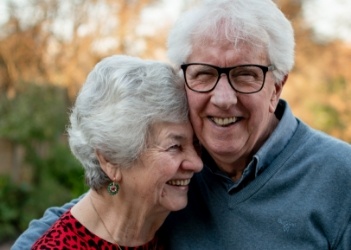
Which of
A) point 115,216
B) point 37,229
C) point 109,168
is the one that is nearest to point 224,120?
point 109,168

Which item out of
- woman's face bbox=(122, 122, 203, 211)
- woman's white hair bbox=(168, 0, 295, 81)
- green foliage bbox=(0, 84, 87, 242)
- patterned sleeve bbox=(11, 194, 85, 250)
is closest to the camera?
woman's white hair bbox=(168, 0, 295, 81)

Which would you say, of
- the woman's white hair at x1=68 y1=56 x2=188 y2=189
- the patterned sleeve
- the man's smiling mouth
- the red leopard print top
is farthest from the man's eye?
the patterned sleeve

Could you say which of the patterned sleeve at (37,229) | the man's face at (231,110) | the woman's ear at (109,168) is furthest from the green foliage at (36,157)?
the man's face at (231,110)

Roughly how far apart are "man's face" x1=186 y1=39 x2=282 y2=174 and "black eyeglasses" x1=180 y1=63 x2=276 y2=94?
0.05 feet

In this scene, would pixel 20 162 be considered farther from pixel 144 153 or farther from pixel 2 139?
pixel 144 153

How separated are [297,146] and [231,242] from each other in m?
0.48

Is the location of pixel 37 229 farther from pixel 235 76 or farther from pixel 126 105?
pixel 235 76

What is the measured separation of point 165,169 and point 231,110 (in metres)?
0.38

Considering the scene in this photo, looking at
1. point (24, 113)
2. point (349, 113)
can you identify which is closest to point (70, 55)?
point (24, 113)

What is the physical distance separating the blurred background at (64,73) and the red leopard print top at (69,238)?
14.0 ft

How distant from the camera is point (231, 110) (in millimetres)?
2090

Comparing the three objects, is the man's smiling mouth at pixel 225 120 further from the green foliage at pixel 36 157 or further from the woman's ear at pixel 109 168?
the green foliage at pixel 36 157

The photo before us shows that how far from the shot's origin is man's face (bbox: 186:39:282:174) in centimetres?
204

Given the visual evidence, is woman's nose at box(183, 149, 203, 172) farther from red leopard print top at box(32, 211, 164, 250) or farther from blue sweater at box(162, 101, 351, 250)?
red leopard print top at box(32, 211, 164, 250)
